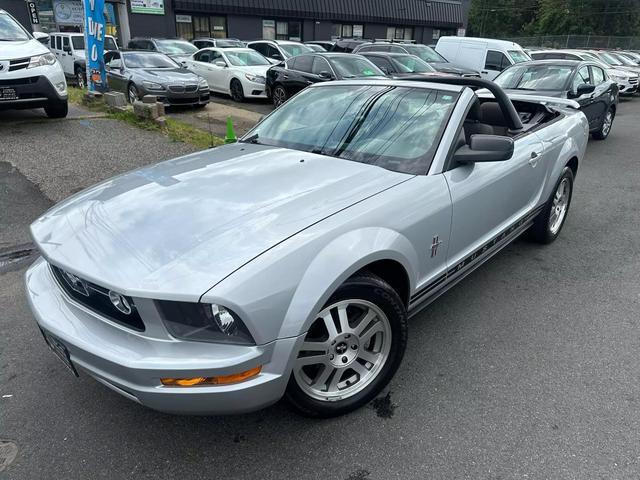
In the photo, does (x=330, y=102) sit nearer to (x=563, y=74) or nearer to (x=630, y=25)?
(x=563, y=74)

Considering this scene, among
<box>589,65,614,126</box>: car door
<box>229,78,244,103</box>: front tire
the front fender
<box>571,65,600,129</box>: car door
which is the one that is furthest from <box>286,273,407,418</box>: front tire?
<box>229,78,244,103</box>: front tire

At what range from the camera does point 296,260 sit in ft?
6.56

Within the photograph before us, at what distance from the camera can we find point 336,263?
211cm

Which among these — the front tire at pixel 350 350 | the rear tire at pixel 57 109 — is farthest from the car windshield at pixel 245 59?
the front tire at pixel 350 350

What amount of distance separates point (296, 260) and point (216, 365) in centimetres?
53

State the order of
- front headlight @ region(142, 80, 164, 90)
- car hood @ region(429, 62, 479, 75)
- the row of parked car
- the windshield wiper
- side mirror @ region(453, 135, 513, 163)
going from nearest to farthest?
side mirror @ region(453, 135, 513, 163)
the windshield wiper
the row of parked car
front headlight @ region(142, 80, 164, 90)
car hood @ region(429, 62, 479, 75)

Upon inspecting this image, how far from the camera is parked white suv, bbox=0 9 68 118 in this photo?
738 centimetres

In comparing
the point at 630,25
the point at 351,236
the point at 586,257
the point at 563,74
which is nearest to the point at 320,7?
the point at 563,74

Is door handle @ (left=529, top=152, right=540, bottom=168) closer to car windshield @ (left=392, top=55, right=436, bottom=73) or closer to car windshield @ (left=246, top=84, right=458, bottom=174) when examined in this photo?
car windshield @ (left=246, top=84, right=458, bottom=174)

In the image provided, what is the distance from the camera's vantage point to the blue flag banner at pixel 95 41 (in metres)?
10.2

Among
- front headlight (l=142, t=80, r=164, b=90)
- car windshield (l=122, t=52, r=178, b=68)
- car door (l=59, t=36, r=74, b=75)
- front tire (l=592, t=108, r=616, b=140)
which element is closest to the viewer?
front tire (l=592, t=108, r=616, b=140)

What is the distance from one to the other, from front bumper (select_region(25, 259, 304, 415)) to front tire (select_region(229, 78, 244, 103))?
39.6ft

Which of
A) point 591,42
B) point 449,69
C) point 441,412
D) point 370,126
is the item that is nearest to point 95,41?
point 370,126

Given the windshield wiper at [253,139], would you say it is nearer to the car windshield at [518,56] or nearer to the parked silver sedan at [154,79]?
the parked silver sedan at [154,79]
